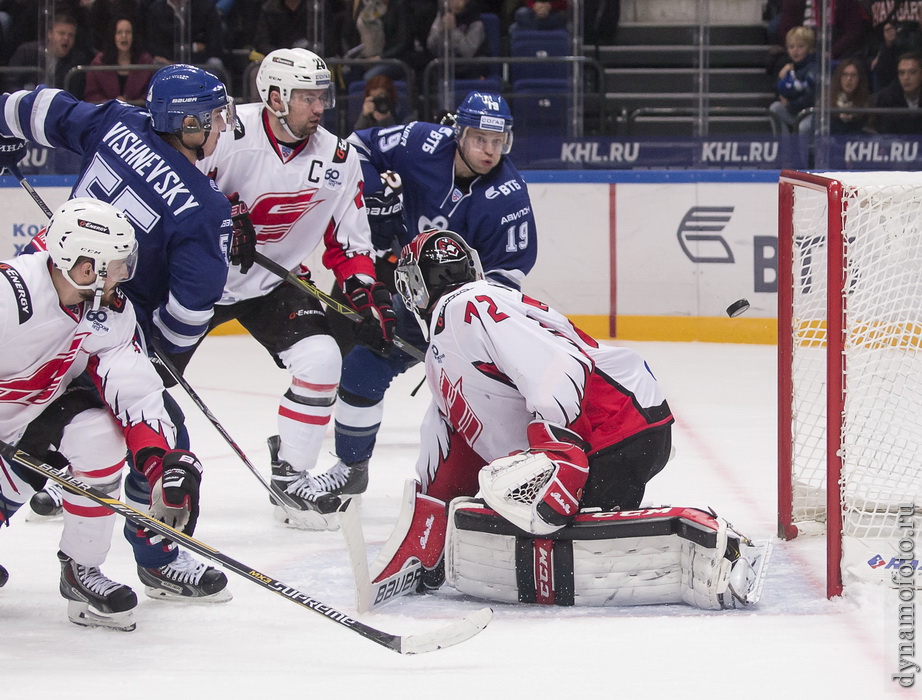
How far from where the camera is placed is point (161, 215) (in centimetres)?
310

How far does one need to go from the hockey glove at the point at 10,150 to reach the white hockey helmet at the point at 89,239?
99 cm

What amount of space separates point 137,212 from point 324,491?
1.05 meters

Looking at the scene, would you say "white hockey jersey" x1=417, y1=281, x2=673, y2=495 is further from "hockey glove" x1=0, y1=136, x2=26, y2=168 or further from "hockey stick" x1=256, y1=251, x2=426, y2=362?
"hockey glove" x1=0, y1=136, x2=26, y2=168

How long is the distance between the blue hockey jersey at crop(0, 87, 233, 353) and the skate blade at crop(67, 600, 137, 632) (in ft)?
2.48

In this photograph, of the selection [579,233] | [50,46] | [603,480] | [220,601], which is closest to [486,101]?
[603,480]

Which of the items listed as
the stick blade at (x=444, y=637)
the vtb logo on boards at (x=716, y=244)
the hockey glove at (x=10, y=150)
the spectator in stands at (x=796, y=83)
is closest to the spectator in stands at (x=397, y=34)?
the vtb logo on boards at (x=716, y=244)

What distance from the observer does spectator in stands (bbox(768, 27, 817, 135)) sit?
6574mm

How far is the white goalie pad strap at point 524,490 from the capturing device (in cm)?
267

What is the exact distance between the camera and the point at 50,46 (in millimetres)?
6777

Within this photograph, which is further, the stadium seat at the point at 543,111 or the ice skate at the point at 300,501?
the stadium seat at the point at 543,111

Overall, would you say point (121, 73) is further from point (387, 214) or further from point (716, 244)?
point (387, 214)

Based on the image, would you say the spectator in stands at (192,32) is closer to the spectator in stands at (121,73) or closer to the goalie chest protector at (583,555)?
the spectator in stands at (121,73)

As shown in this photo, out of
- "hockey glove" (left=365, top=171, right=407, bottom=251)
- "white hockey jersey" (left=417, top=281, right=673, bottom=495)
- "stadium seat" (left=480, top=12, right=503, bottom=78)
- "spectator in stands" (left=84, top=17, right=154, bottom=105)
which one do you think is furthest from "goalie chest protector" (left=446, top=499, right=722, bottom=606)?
"stadium seat" (left=480, top=12, right=503, bottom=78)

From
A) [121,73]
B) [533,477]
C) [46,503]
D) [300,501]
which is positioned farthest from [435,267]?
[121,73]
